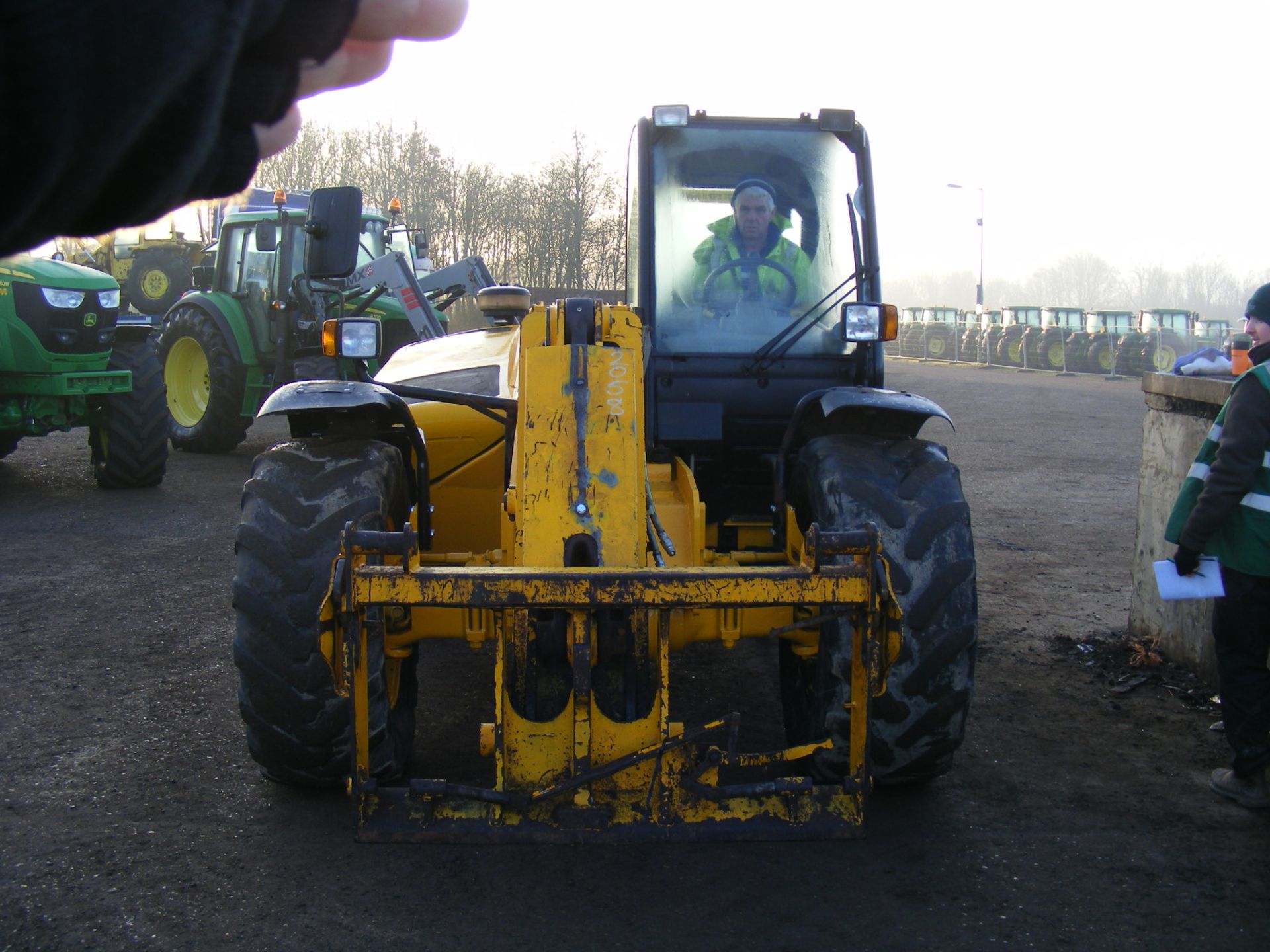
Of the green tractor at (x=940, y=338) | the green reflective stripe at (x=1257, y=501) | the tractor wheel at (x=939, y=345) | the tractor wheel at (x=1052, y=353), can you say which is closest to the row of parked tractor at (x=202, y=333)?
the green reflective stripe at (x=1257, y=501)

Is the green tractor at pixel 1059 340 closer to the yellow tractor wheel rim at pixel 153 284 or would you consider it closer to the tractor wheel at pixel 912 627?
the yellow tractor wheel rim at pixel 153 284

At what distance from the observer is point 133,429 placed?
1026 cm

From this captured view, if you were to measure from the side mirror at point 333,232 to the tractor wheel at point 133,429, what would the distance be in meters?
6.45

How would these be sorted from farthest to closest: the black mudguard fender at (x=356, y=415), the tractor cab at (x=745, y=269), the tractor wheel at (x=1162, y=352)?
the tractor wheel at (x=1162, y=352) < the tractor cab at (x=745, y=269) < the black mudguard fender at (x=356, y=415)

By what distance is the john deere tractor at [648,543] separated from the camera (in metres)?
3.22

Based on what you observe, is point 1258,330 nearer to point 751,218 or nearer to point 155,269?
point 751,218

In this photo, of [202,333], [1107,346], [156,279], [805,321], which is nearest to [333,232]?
[805,321]

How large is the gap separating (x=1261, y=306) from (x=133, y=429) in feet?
29.0

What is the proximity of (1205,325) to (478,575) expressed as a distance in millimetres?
33924

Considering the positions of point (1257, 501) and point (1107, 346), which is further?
point (1107, 346)

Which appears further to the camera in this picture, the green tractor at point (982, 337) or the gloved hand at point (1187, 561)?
the green tractor at point (982, 337)

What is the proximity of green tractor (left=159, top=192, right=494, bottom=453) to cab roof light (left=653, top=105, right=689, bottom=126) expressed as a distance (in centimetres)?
663

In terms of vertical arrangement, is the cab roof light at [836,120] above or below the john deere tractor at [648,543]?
above

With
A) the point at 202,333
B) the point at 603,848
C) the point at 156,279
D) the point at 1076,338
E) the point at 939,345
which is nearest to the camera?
the point at 603,848
